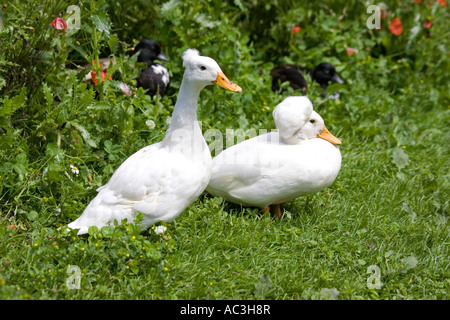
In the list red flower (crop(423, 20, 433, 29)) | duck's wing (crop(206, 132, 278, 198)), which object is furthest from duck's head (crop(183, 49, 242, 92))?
red flower (crop(423, 20, 433, 29))

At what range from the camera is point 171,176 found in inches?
134

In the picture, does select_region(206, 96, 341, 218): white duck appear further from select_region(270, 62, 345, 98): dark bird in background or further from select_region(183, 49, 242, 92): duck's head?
select_region(270, 62, 345, 98): dark bird in background

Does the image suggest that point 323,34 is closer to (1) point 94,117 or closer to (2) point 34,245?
(1) point 94,117

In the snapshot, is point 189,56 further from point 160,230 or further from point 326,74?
point 326,74

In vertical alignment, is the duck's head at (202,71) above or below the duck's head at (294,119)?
above

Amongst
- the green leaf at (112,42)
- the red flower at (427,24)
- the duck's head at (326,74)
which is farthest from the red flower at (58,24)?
the red flower at (427,24)

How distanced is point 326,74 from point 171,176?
8.81 feet

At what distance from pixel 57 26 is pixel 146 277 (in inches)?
68.5

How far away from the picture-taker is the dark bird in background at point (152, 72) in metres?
4.82

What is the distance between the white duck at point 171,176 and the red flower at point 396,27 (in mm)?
3330

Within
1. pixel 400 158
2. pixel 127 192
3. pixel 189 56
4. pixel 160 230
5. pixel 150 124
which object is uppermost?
pixel 189 56

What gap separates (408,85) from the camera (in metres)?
5.93

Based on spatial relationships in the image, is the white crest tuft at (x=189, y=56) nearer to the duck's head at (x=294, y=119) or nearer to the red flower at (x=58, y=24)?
the duck's head at (x=294, y=119)

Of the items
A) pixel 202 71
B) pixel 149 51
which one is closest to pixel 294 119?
pixel 202 71
